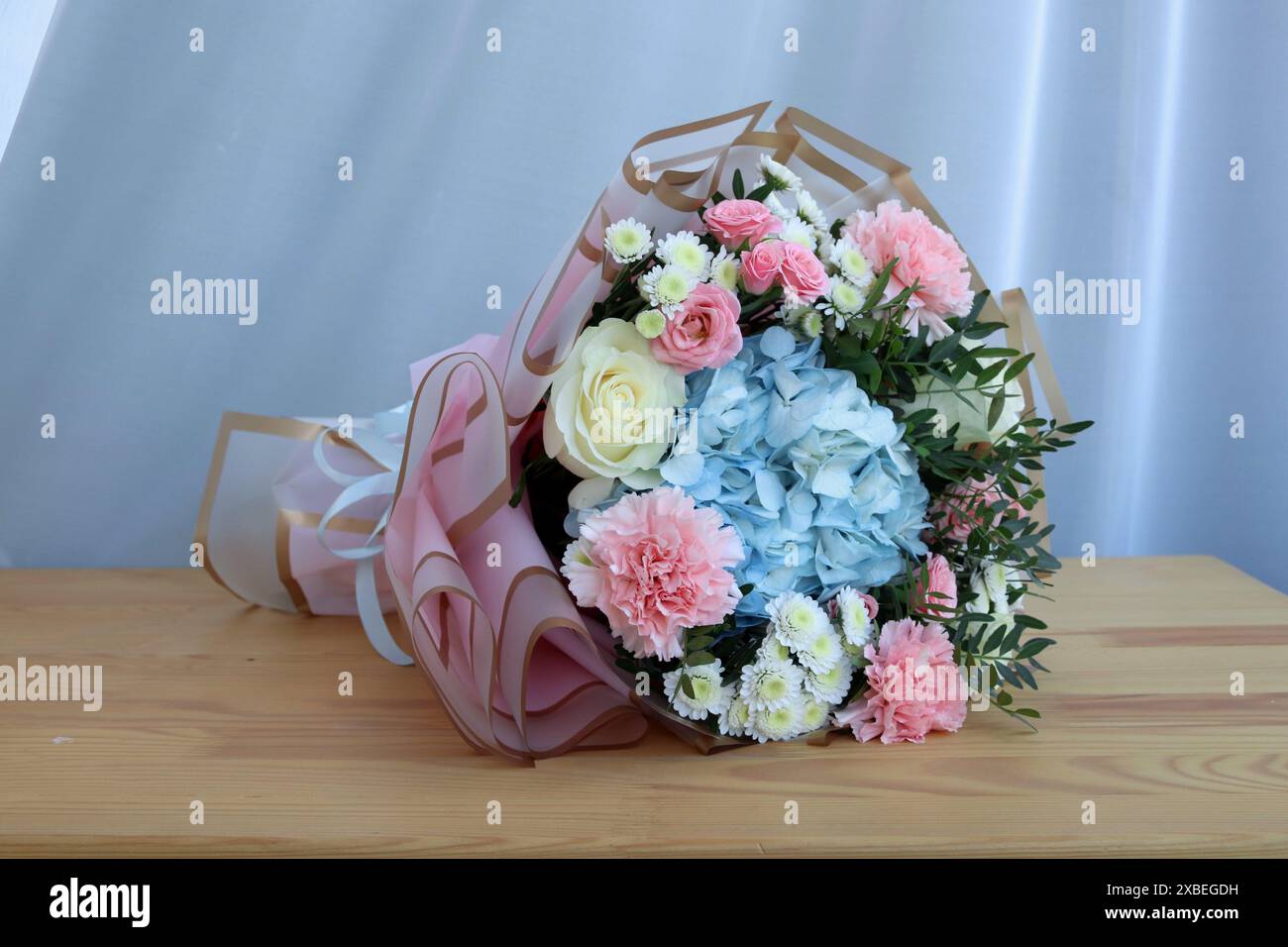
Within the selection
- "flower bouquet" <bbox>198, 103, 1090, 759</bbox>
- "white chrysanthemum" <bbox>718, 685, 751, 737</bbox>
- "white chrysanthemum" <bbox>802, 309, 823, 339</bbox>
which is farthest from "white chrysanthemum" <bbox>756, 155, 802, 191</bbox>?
"white chrysanthemum" <bbox>718, 685, 751, 737</bbox>

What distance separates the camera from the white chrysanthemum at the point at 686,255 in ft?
2.35

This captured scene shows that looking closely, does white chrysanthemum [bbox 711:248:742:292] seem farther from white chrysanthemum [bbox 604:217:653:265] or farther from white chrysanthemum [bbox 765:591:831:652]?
white chrysanthemum [bbox 765:591:831:652]

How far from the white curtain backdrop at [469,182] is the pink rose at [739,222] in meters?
0.56

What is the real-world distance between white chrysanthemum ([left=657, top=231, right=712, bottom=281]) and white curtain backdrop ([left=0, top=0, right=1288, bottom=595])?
0.58m

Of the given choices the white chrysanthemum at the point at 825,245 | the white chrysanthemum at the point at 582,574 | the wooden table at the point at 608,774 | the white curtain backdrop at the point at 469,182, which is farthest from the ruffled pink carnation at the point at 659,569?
the white curtain backdrop at the point at 469,182

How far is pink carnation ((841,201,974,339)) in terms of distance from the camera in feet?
2.49

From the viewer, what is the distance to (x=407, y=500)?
2.54 ft

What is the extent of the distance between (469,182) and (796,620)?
77 centimetres

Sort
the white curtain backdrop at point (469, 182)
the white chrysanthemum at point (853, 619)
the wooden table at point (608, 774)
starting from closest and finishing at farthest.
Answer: the wooden table at point (608, 774) → the white chrysanthemum at point (853, 619) → the white curtain backdrop at point (469, 182)

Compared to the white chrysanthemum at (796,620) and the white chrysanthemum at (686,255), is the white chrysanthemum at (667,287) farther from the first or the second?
the white chrysanthemum at (796,620)

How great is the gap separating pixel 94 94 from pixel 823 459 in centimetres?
97
